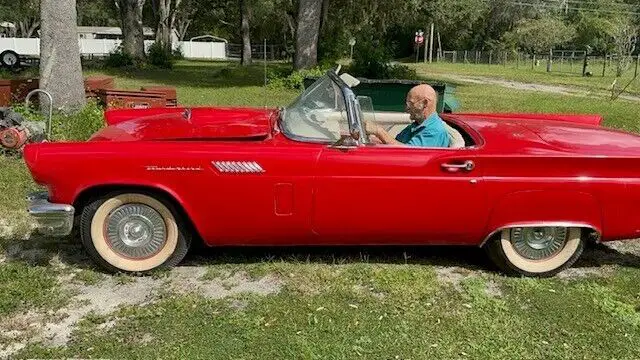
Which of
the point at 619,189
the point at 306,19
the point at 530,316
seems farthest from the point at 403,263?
the point at 306,19

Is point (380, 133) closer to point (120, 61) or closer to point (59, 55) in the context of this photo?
point (59, 55)

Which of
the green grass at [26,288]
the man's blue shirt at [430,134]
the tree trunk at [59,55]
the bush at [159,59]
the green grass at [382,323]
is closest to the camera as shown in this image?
the green grass at [382,323]

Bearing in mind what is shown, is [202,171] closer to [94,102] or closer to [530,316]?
[530,316]

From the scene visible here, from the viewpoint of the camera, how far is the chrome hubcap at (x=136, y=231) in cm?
392

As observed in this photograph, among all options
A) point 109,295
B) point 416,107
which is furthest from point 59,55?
point 416,107

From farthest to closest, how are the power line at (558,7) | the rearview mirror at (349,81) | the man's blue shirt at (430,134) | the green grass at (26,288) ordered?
1. the power line at (558,7)
2. the rearview mirror at (349,81)
3. the man's blue shirt at (430,134)
4. the green grass at (26,288)

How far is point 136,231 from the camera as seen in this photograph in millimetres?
3971

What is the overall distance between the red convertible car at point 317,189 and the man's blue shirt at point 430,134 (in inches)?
5.4

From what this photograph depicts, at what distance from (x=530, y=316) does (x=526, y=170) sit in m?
0.91

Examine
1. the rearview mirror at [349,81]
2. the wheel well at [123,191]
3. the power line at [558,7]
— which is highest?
the power line at [558,7]

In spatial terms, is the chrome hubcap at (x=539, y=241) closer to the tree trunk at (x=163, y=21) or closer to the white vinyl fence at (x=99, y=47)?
the tree trunk at (x=163, y=21)

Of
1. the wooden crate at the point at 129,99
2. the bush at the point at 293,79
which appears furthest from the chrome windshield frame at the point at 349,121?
the bush at the point at 293,79

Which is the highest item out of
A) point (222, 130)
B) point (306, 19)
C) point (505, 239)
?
point (306, 19)

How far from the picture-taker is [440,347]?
3.28 meters
